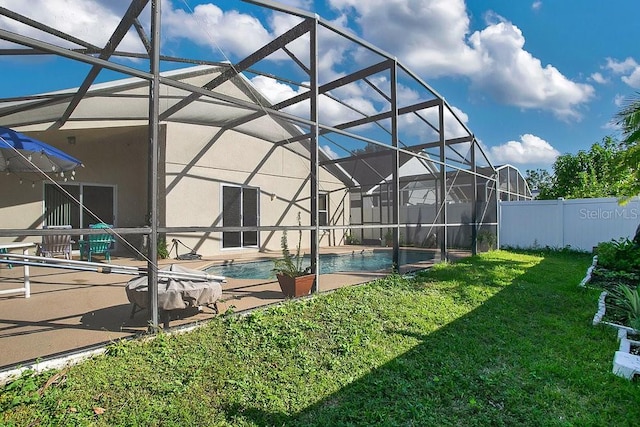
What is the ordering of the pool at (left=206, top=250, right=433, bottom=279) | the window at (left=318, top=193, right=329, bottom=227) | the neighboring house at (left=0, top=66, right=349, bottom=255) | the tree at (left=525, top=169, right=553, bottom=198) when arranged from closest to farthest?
the neighboring house at (left=0, top=66, right=349, bottom=255) → the pool at (left=206, top=250, right=433, bottom=279) → the window at (left=318, top=193, right=329, bottom=227) → the tree at (left=525, top=169, right=553, bottom=198)

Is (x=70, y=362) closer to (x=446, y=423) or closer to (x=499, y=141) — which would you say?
(x=446, y=423)

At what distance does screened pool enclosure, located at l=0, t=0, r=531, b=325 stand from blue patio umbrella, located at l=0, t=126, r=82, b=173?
716 mm

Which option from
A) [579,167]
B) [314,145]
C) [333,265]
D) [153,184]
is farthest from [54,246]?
[579,167]

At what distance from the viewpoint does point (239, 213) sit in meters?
10.3

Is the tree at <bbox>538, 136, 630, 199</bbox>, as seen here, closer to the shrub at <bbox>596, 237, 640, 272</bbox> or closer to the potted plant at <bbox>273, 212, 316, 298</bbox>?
the shrub at <bbox>596, 237, 640, 272</bbox>

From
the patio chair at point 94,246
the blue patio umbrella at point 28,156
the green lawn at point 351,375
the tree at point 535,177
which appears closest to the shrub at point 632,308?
the green lawn at point 351,375

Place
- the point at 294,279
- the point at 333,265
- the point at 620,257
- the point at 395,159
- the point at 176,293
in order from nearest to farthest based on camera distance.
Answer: the point at 176,293 < the point at 294,279 < the point at 395,159 < the point at 620,257 < the point at 333,265

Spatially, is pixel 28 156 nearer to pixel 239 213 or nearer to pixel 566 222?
pixel 239 213

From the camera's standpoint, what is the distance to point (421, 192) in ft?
43.9

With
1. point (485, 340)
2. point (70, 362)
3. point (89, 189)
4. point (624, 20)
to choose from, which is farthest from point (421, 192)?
point (70, 362)

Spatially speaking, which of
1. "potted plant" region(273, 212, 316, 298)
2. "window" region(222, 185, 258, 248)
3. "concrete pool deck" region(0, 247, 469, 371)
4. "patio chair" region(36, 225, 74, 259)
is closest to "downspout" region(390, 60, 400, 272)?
"concrete pool deck" region(0, 247, 469, 371)

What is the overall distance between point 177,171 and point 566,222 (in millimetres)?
12526

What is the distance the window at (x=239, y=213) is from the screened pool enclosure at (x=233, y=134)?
0.13ft

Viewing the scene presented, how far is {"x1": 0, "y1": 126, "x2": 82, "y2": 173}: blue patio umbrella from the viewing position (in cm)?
441
